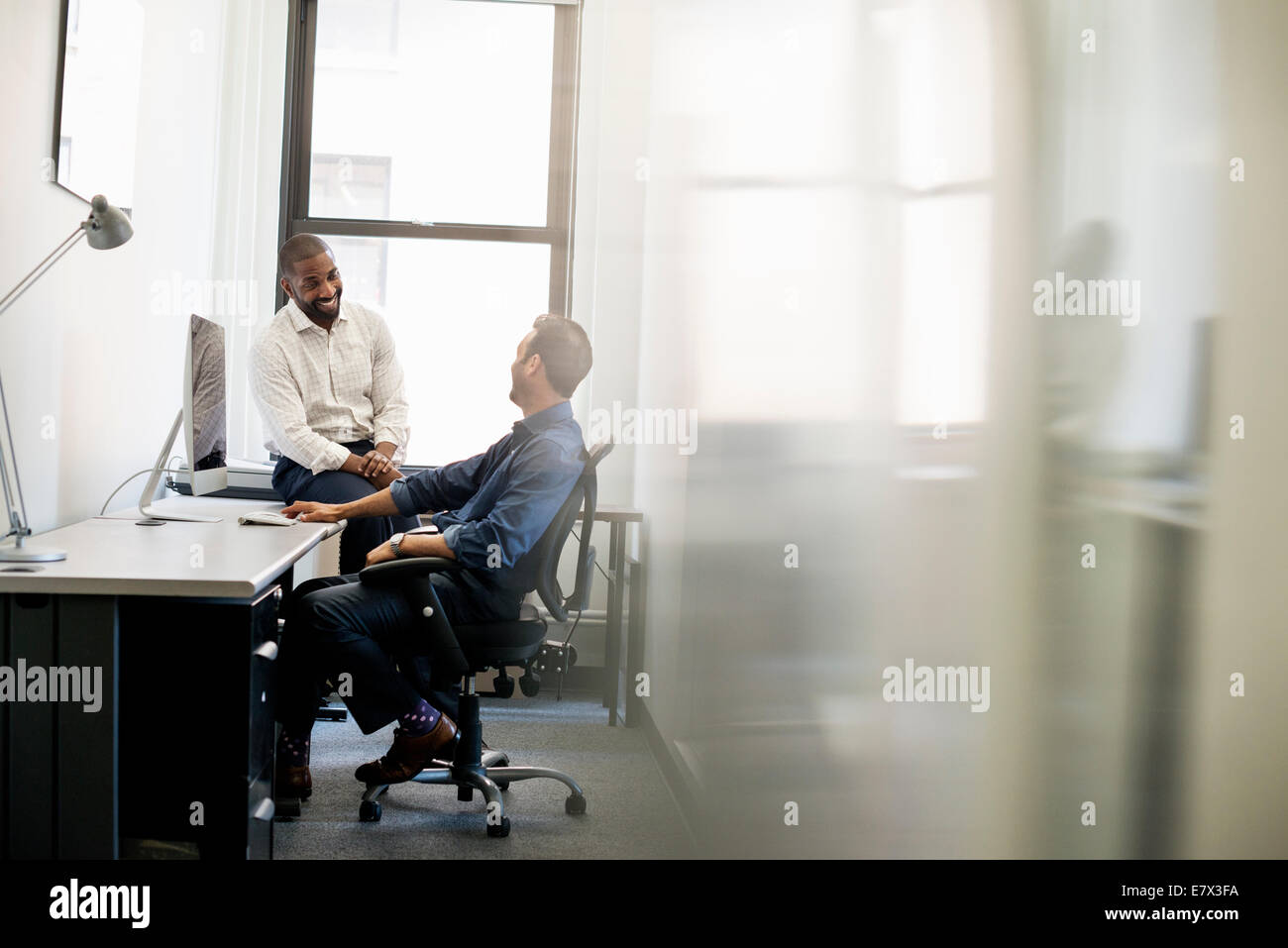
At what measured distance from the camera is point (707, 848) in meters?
2.13

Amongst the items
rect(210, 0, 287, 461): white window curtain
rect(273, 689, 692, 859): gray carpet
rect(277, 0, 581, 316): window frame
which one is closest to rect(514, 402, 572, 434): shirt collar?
rect(273, 689, 692, 859): gray carpet

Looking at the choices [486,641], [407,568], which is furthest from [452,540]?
[486,641]

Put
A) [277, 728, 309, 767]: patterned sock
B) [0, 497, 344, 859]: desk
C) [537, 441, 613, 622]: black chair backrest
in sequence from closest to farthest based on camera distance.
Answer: [0, 497, 344, 859]: desk, [537, 441, 613, 622]: black chair backrest, [277, 728, 309, 767]: patterned sock

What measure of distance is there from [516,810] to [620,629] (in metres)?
1.12

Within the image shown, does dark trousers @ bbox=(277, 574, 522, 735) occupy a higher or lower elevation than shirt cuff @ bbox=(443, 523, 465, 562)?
lower

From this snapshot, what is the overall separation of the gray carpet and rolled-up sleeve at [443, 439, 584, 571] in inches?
25.5

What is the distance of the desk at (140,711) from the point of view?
1498 mm

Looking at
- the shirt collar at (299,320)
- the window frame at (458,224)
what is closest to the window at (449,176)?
the window frame at (458,224)

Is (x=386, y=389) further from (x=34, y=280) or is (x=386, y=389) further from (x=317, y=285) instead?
(x=34, y=280)

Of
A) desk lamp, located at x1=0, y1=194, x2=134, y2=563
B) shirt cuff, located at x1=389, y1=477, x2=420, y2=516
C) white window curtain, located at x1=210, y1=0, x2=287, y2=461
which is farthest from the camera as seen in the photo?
white window curtain, located at x1=210, y1=0, x2=287, y2=461

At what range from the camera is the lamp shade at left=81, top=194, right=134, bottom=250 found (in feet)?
6.03

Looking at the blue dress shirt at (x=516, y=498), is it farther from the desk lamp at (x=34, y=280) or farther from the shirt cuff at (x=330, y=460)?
the desk lamp at (x=34, y=280)

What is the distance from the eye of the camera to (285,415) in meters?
2.81

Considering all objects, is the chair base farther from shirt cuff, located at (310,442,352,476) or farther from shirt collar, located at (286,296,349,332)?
shirt collar, located at (286,296,349,332)
